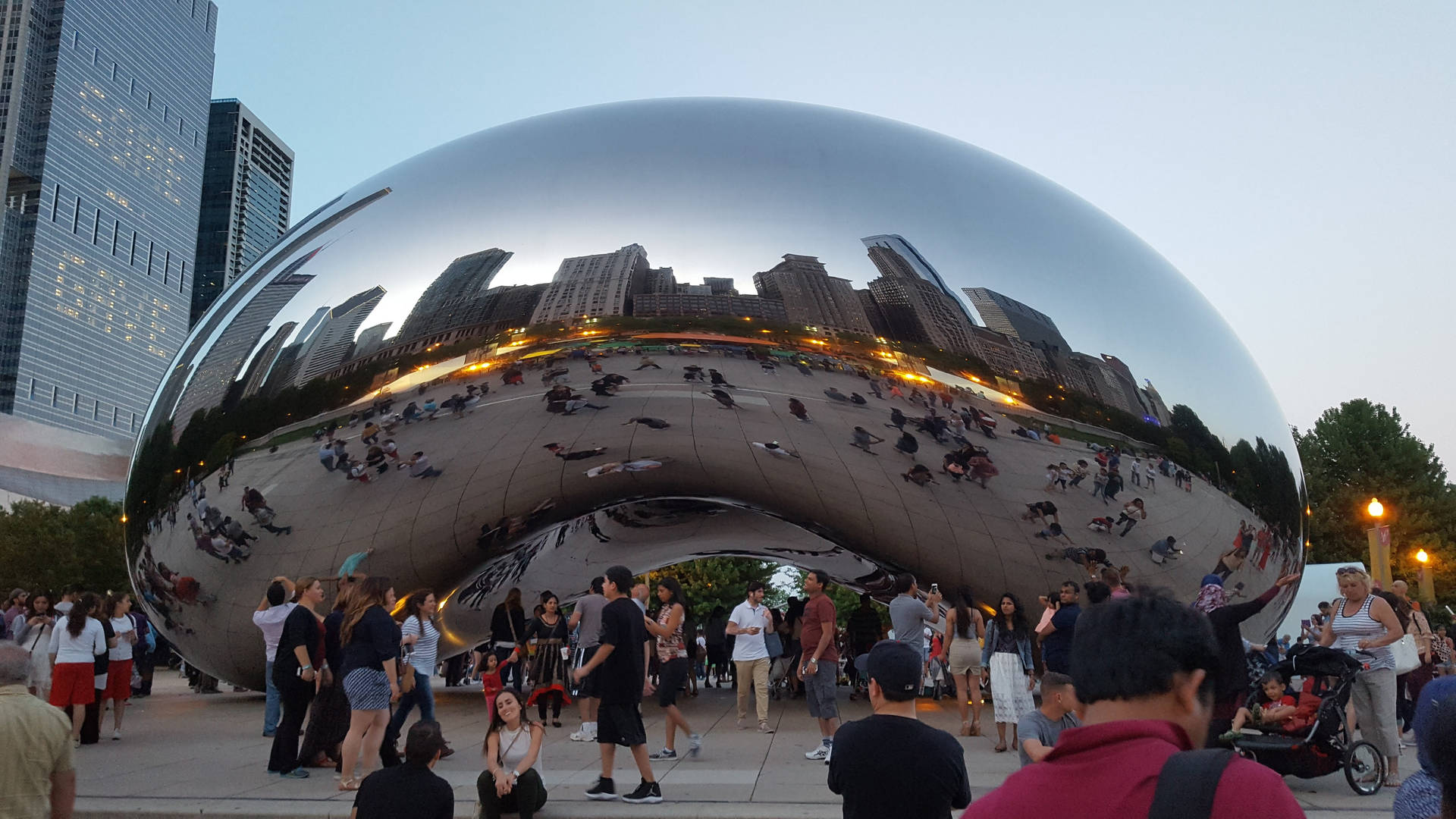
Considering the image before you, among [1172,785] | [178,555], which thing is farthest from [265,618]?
[1172,785]

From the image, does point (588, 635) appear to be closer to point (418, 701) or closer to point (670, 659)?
point (670, 659)

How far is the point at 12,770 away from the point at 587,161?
4805 millimetres

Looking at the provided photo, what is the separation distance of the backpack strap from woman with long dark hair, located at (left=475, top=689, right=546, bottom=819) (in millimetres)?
4123

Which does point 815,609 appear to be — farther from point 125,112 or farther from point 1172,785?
point 125,112

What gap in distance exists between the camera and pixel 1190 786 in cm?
117

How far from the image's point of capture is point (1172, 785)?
1.18m

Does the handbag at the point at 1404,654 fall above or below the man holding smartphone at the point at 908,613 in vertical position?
below

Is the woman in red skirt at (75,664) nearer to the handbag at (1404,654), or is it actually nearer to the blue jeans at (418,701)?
the blue jeans at (418,701)

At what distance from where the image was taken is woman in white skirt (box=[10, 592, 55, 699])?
24.0 ft

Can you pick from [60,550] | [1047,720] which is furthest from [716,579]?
[1047,720]

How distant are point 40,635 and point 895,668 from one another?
8283 millimetres

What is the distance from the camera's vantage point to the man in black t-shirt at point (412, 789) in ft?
11.7

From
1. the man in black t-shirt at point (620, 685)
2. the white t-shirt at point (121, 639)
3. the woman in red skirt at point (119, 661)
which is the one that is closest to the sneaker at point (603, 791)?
the man in black t-shirt at point (620, 685)

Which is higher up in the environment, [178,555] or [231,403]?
[231,403]
